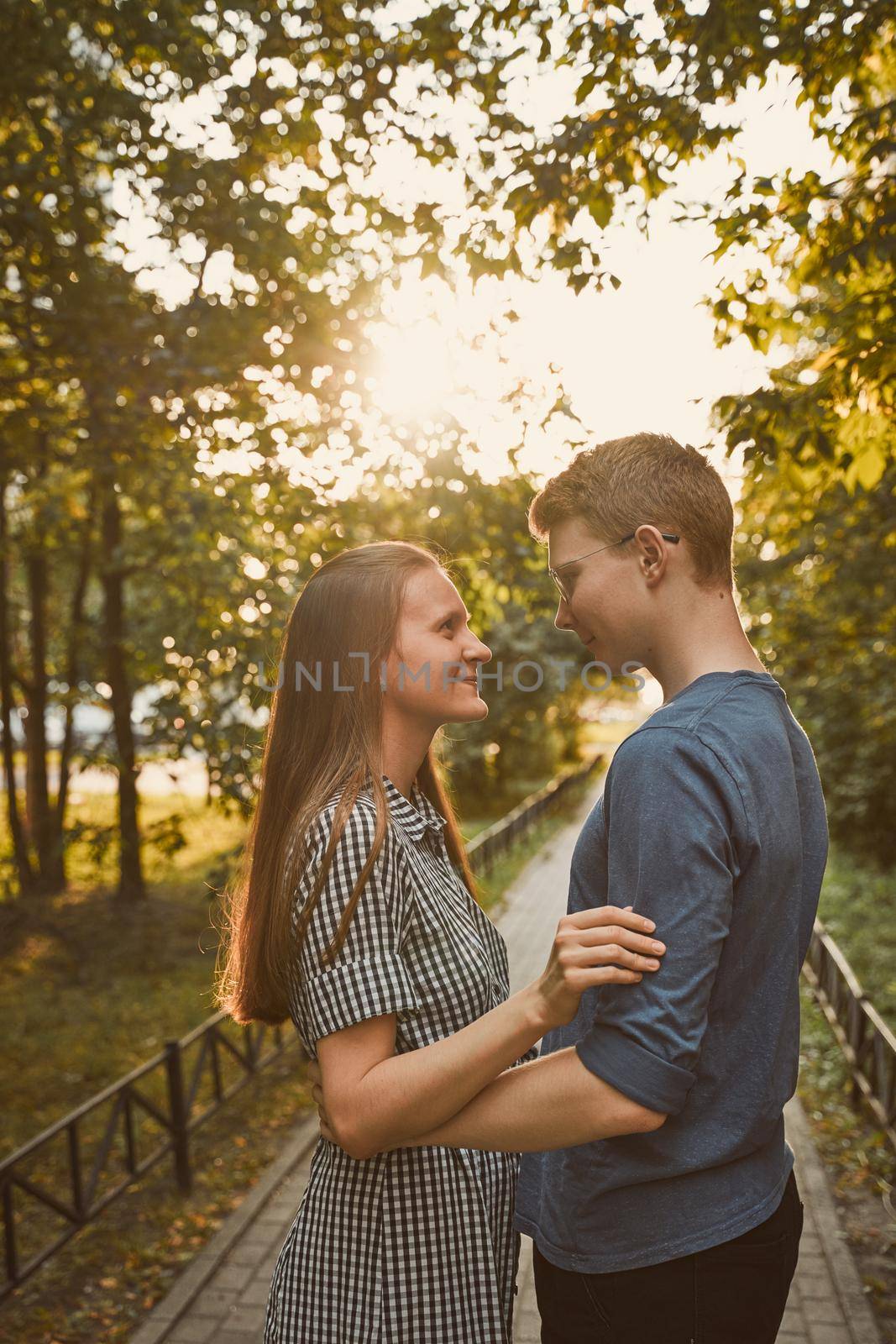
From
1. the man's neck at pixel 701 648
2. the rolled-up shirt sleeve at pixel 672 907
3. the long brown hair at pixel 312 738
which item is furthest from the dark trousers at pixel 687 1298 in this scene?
the man's neck at pixel 701 648

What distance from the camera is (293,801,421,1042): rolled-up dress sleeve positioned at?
5.78ft

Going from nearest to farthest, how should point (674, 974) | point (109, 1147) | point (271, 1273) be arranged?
point (674, 974) → point (271, 1273) → point (109, 1147)

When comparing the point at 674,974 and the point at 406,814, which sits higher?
the point at 406,814

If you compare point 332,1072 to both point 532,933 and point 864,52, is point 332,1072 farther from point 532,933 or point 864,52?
point 532,933

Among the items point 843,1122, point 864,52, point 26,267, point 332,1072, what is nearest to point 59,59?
point 26,267

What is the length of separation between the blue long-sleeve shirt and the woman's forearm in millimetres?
102

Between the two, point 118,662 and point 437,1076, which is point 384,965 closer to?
point 437,1076

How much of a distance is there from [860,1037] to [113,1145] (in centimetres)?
533

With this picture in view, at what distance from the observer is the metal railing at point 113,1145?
16.5 ft

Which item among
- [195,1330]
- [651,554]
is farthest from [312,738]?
[195,1330]

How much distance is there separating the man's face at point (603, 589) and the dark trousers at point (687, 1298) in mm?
1039

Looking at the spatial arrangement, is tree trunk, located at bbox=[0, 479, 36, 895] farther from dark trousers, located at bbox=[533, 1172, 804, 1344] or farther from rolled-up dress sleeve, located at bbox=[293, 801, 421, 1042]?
dark trousers, located at bbox=[533, 1172, 804, 1344]

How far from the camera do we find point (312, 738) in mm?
2193

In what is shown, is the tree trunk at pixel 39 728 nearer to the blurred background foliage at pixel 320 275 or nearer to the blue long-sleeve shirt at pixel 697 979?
the blurred background foliage at pixel 320 275
